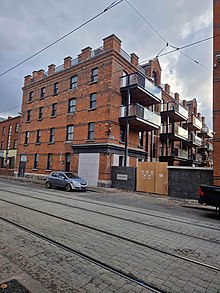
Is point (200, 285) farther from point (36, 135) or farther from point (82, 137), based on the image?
point (36, 135)

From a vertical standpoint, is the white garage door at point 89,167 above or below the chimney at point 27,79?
below

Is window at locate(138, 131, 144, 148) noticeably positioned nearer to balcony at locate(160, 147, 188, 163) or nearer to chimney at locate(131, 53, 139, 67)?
balcony at locate(160, 147, 188, 163)

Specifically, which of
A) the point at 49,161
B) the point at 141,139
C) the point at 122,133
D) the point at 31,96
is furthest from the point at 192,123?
the point at 31,96

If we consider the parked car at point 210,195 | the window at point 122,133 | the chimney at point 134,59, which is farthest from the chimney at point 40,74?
the parked car at point 210,195

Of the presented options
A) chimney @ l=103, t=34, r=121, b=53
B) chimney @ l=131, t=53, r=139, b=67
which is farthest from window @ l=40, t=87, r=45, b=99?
chimney @ l=131, t=53, r=139, b=67

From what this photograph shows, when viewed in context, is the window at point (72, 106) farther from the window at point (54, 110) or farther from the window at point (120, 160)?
the window at point (120, 160)

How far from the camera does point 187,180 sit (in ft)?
48.1

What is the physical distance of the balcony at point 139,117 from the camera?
19109 millimetres

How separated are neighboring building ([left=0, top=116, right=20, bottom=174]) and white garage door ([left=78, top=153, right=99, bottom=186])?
17.7 m

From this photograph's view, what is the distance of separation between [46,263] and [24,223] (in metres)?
→ 2.82

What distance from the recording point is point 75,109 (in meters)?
22.8

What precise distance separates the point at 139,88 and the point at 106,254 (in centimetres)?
1714

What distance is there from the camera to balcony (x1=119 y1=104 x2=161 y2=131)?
752 inches

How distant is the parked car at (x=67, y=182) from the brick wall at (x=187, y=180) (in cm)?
643
